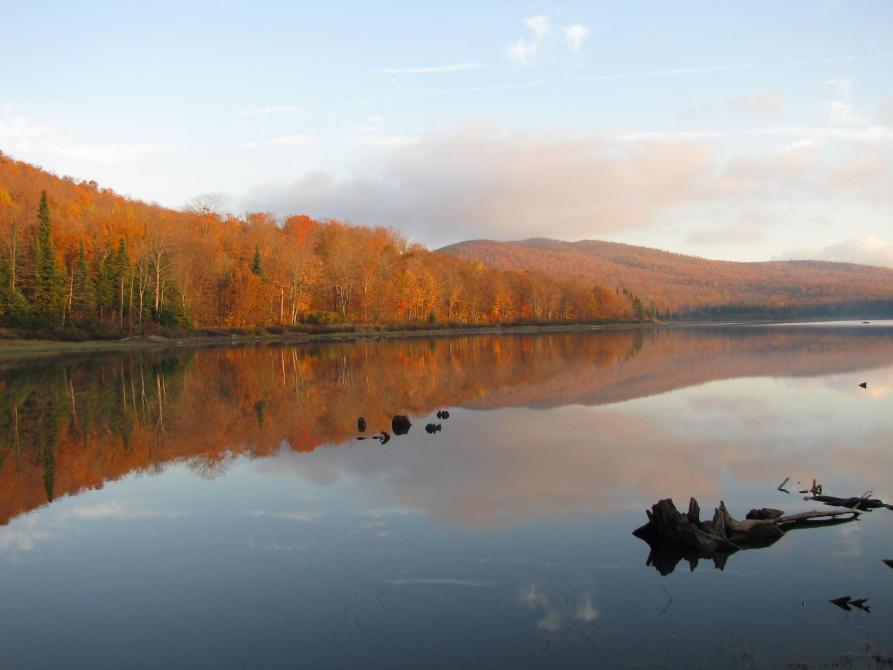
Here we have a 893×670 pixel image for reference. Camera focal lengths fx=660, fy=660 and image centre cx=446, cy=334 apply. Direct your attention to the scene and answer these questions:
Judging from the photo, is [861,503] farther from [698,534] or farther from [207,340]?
[207,340]

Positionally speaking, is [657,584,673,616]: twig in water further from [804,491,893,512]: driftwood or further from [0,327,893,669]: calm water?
[804,491,893,512]: driftwood

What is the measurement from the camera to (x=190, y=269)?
→ 6328 centimetres

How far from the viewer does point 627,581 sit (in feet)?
25.8

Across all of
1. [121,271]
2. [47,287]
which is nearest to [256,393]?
[47,287]

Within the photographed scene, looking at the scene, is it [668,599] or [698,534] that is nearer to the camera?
[668,599]

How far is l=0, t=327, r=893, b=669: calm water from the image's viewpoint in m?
6.54

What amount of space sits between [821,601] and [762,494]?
4412 mm

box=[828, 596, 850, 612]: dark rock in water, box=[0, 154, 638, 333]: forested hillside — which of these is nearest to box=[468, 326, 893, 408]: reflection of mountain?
box=[828, 596, 850, 612]: dark rock in water

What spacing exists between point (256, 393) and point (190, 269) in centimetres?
4308

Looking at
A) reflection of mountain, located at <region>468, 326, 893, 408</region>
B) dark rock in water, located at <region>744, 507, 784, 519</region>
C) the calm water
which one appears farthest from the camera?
reflection of mountain, located at <region>468, 326, 893, 408</region>

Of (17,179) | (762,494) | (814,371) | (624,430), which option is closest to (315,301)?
(17,179)

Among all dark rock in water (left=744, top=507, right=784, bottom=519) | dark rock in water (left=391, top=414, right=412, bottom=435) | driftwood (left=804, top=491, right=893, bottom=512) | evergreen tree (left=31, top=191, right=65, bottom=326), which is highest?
evergreen tree (left=31, top=191, right=65, bottom=326)

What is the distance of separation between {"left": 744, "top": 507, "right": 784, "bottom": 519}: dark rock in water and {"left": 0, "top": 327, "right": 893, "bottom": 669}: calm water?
0.42 meters

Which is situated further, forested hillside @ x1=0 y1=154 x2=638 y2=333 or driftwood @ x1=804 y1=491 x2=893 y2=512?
forested hillside @ x1=0 y1=154 x2=638 y2=333
